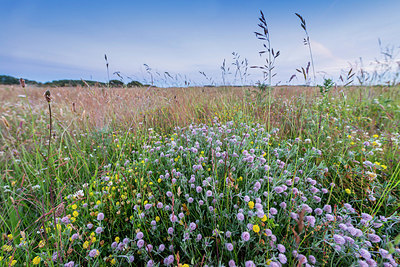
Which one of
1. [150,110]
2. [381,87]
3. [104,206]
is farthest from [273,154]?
[381,87]

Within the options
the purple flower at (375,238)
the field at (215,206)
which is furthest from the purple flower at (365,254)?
the purple flower at (375,238)

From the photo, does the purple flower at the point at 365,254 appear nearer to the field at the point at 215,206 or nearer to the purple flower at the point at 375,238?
the field at the point at 215,206

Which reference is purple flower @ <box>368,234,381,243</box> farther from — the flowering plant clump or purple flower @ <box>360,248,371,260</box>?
purple flower @ <box>360,248,371,260</box>

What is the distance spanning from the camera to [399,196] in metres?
1.74

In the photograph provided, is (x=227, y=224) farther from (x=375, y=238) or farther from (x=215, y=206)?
(x=375, y=238)

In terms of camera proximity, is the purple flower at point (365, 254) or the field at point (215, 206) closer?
the purple flower at point (365, 254)

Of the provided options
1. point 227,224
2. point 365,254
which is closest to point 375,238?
point 365,254

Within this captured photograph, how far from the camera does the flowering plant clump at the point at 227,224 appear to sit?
3.66 ft

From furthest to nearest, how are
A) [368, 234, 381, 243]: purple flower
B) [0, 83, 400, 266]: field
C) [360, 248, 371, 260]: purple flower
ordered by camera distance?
[0, 83, 400, 266]: field
[368, 234, 381, 243]: purple flower
[360, 248, 371, 260]: purple flower

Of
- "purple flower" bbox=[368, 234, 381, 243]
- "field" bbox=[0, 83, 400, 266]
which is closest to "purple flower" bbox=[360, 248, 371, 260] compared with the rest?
"field" bbox=[0, 83, 400, 266]

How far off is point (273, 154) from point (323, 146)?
3.16 feet

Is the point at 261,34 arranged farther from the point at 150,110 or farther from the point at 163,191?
the point at 150,110

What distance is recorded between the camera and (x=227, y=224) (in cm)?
139

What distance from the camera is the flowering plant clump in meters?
1.12
